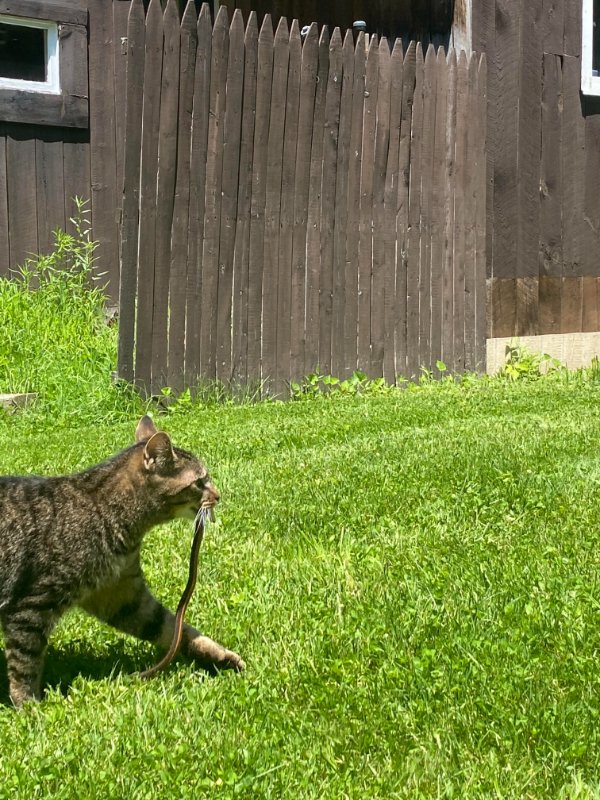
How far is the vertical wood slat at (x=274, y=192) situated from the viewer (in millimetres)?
9047

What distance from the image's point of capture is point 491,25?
35.3 feet

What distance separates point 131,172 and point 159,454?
4.91m

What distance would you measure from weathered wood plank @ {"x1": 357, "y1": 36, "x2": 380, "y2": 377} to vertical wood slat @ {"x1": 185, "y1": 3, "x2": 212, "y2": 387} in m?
1.68

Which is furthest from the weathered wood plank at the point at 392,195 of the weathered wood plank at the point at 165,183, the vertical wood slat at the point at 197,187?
the weathered wood plank at the point at 165,183

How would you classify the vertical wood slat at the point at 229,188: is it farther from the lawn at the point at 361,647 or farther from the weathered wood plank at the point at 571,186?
the weathered wood plank at the point at 571,186

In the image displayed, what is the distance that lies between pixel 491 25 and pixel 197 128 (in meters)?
3.88

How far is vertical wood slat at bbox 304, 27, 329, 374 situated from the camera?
9328 millimetres

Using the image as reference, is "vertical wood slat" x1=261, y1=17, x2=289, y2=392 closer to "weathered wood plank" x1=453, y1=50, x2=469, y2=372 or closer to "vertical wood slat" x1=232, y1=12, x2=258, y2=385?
"vertical wood slat" x1=232, y1=12, x2=258, y2=385

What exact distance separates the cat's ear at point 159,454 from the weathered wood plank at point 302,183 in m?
5.49

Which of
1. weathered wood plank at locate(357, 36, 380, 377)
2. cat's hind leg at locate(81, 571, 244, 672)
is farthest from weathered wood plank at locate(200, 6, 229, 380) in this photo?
cat's hind leg at locate(81, 571, 244, 672)

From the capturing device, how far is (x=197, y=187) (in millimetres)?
8672

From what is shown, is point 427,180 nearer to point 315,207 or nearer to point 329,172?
point 329,172

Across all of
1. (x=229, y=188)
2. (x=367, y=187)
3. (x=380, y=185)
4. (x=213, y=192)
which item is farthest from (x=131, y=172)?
(x=380, y=185)

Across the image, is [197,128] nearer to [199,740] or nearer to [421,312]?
[421,312]
